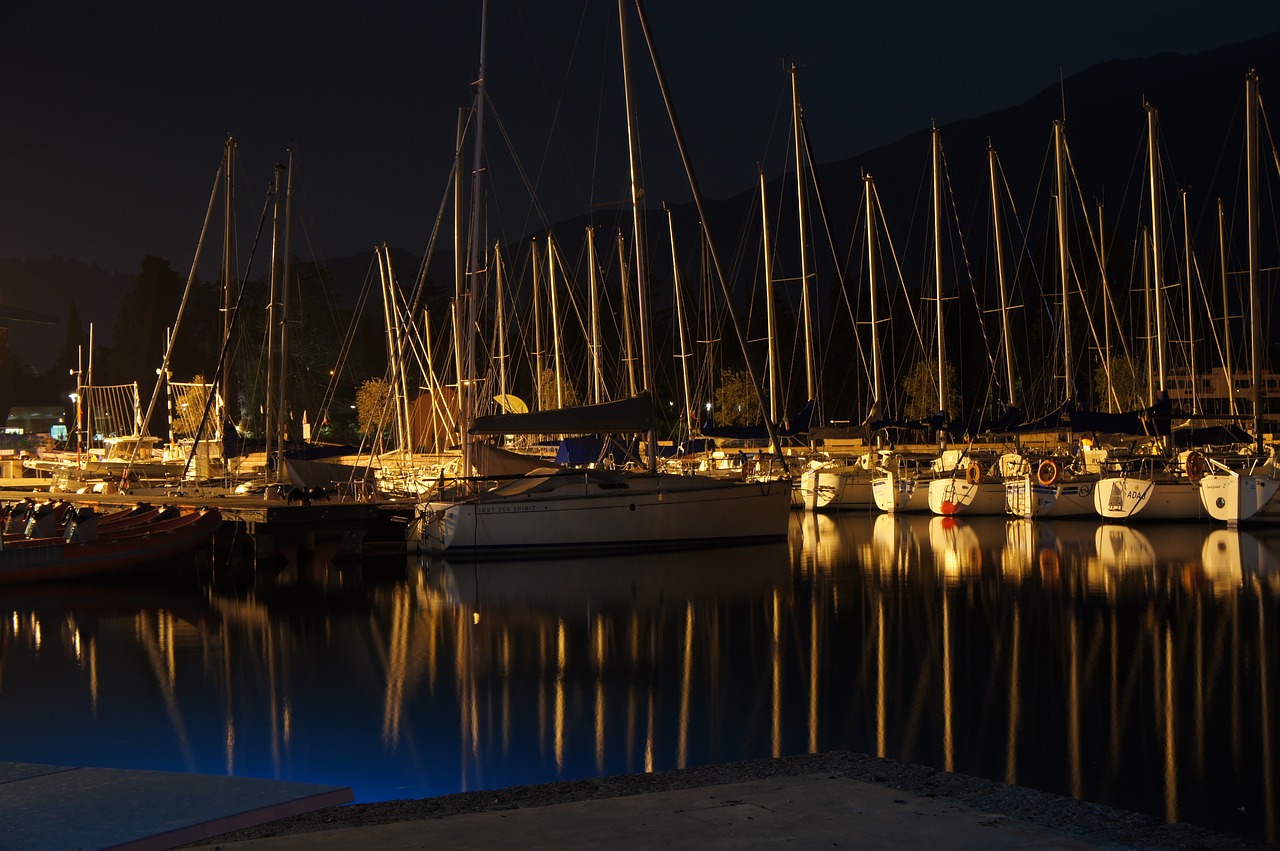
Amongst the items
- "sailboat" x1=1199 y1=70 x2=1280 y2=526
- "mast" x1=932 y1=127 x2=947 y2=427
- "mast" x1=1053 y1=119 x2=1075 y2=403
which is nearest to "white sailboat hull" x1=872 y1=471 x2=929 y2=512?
"mast" x1=932 y1=127 x2=947 y2=427

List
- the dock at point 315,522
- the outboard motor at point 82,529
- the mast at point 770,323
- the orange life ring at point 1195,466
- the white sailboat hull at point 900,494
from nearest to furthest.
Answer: the outboard motor at point 82,529, the dock at point 315,522, the orange life ring at point 1195,466, the white sailboat hull at point 900,494, the mast at point 770,323

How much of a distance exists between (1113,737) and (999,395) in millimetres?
70500

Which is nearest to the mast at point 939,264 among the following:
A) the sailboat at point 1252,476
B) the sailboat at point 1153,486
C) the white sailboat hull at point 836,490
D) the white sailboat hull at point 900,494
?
the white sailboat hull at point 900,494

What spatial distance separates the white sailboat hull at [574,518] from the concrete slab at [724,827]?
67.8 feet

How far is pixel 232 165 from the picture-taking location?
130 ft

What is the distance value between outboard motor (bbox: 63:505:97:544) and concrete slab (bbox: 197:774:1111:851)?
66.1 ft

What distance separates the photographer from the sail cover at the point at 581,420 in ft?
92.5

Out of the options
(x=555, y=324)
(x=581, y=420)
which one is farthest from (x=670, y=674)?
(x=555, y=324)

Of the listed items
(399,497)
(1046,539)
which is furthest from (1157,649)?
(399,497)

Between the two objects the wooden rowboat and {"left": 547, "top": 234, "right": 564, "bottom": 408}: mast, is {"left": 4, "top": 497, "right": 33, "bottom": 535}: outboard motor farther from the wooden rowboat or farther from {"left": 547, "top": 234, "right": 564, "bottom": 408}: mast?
{"left": 547, "top": 234, "right": 564, "bottom": 408}: mast

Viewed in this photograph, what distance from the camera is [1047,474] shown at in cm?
3909

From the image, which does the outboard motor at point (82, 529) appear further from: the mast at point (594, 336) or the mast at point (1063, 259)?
the mast at point (1063, 259)

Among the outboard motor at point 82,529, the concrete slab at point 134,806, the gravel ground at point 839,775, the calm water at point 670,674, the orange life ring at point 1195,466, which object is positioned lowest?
the calm water at point 670,674

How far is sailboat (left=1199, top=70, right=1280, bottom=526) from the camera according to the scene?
34531mm
